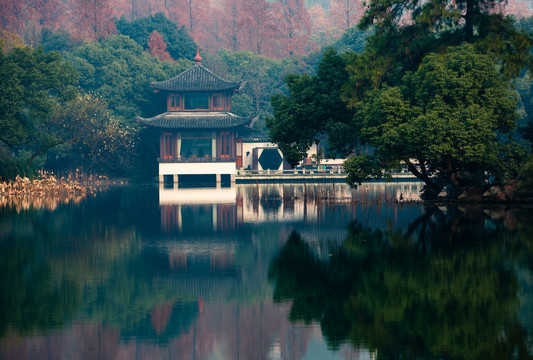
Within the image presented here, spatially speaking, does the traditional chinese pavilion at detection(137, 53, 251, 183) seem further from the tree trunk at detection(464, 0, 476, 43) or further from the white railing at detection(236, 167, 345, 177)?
the tree trunk at detection(464, 0, 476, 43)

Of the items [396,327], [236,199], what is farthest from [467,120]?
[396,327]

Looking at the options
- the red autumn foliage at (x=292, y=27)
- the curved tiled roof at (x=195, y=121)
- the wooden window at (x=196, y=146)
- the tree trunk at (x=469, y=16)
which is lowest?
the wooden window at (x=196, y=146)

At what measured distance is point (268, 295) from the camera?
1222 cm

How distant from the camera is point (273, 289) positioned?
12688 mm

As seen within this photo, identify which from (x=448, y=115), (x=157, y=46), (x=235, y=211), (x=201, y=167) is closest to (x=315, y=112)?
(x=235, y=211)

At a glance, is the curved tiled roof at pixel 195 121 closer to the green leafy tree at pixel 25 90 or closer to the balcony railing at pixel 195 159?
the balcony railing at pixel 195 159

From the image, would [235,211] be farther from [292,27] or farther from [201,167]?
[292,27]

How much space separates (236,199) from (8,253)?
20.8 m

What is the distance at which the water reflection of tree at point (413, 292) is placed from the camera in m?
8.94

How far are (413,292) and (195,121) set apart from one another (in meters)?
51.5

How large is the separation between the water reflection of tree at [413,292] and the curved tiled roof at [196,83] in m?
44.8

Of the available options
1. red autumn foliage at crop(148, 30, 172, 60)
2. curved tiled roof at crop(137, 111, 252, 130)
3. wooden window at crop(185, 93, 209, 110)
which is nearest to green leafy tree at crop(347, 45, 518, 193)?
curved tiled roof at crop(137, 111, 252, 130)

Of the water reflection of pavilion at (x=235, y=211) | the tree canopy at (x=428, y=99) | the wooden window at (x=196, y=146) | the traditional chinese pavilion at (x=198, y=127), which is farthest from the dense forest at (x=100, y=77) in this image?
the tree canopy at (x=428, y=99)

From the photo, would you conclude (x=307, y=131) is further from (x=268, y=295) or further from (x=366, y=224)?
(x=268, y=295)
